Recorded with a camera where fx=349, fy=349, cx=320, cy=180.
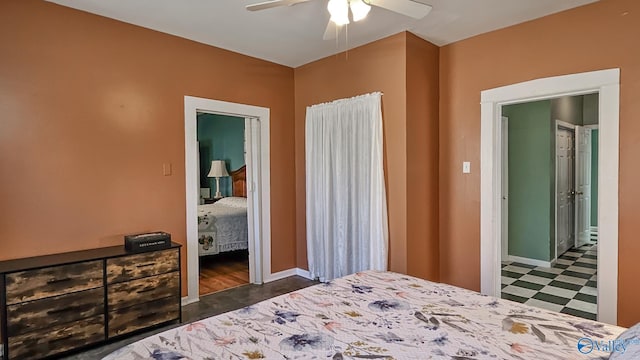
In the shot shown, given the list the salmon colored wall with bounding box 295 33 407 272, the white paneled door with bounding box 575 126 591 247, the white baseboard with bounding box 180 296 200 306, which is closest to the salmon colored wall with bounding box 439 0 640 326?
the salmon colored wall with bounding box 295 33 407 272

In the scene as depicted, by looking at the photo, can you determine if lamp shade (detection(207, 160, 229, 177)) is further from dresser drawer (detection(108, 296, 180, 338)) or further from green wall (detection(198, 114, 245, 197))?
dresser drawer (detection(108, 296, 180, 338))

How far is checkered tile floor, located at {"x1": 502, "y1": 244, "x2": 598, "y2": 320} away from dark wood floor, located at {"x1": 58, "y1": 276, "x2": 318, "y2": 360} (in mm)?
2334

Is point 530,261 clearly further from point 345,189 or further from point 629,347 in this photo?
point 629,347

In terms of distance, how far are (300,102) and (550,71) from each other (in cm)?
262

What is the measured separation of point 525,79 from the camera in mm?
3096

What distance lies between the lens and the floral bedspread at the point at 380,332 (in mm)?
1397

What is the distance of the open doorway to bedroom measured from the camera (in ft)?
15.0

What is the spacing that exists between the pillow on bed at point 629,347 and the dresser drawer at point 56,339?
306 cm

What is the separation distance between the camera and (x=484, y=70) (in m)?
3.36

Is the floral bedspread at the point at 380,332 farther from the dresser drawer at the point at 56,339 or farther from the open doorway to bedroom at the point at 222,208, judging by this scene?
the open doorway to bedroom at the point at 222,208

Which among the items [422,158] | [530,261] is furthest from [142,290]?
[530,261]

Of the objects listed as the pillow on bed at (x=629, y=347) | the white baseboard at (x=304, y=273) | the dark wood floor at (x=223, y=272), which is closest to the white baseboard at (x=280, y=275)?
the white baseboard at (x=304, y=273)

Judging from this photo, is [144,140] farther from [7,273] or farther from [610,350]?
[610,350]

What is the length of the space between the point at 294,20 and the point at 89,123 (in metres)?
1.94
